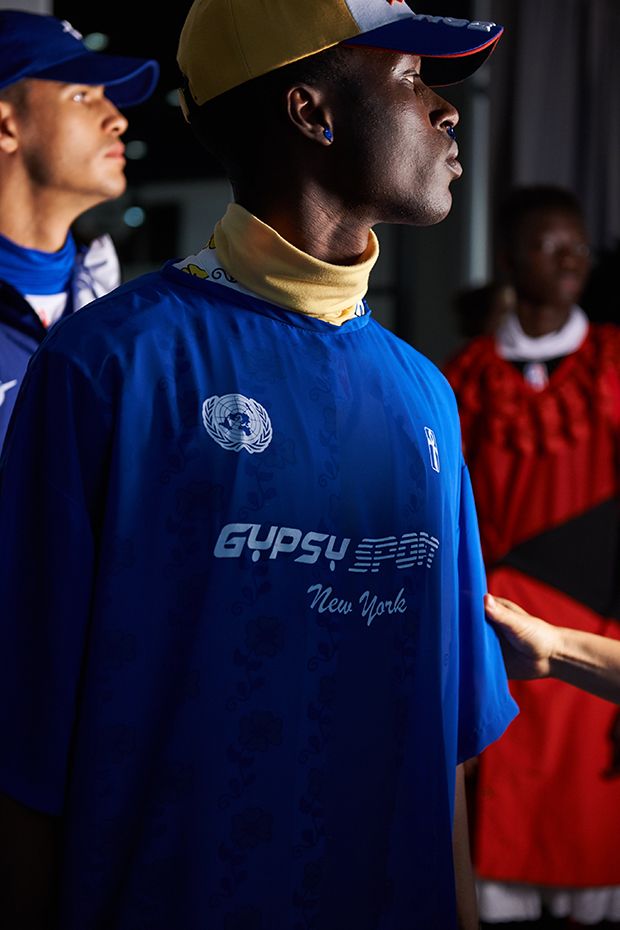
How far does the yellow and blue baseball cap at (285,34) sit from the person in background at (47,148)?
2.18 feet

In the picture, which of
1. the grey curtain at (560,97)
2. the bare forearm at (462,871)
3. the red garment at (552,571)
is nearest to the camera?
the bare forearm at (462,871)

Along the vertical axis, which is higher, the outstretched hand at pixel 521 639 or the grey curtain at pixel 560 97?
the outstretched hand at pixel 521 639

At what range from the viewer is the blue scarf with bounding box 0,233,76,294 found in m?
1.40

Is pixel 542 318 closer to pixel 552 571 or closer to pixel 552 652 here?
pixel 552 571

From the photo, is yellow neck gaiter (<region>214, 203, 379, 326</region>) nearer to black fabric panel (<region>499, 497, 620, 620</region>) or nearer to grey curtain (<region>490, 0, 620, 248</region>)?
black fabric panel (<region>499, 497, 620, 620</region>)

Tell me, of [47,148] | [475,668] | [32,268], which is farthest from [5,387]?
[475,668]

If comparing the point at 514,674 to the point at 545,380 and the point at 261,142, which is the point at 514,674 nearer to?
the point at 261,142

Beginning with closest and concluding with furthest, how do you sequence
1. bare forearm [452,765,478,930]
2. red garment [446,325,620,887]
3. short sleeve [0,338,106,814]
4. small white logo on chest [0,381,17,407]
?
short sleeve [0,338,106,814]
bare forearm [452,765,478,930]
small white logo on chest [0,381,17,407]
red garment [446,325,620,887]

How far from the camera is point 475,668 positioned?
915 millimetres

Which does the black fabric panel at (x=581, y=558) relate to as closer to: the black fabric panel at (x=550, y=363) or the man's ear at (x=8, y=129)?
the black fabric panel at (x=550, y=363)

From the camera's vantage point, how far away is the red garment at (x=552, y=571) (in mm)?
2037

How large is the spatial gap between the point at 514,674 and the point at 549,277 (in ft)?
4.60

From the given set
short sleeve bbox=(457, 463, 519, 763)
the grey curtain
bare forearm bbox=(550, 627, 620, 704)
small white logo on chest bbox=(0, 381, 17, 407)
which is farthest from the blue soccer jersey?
the grey curtain

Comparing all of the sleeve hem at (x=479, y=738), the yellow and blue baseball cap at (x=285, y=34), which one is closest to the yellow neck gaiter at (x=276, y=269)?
the yellow and blue baseball cap at (x=285, y=34)
